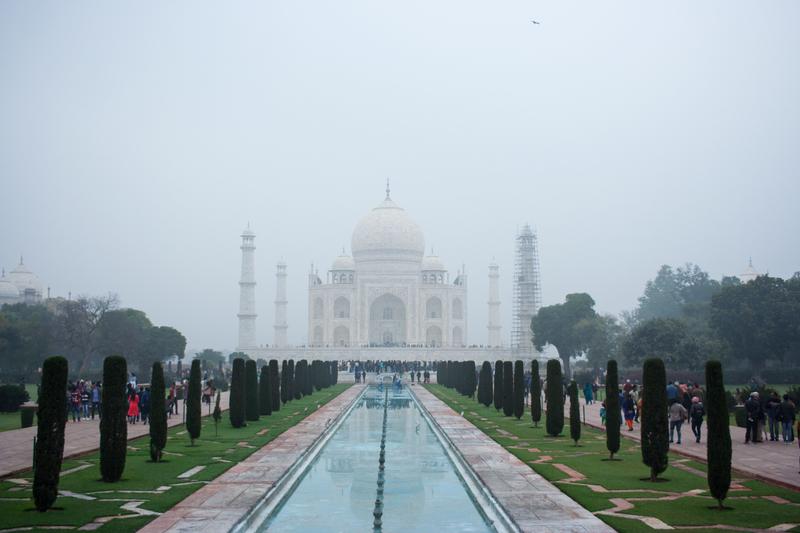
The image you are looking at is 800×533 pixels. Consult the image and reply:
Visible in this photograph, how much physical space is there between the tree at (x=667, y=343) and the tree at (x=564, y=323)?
11364mm

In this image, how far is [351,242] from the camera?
214 feet

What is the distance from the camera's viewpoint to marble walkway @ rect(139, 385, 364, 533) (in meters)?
8.57

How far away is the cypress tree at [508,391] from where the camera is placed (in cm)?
2202

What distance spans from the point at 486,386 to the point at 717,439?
16.7 metres

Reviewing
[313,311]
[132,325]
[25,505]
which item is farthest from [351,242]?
[25,505]

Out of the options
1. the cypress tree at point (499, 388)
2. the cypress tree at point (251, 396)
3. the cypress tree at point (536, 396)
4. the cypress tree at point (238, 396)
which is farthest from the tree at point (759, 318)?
the cypress tree at point (238, 396)

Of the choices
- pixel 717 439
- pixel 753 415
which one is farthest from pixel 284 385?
pixel 717 439

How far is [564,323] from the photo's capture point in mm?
52094

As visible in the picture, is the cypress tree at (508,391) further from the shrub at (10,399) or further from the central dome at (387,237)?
the central dome at (387,237)

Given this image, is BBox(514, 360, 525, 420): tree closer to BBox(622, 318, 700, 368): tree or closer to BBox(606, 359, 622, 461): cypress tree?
BBox(606, 359, 622, 461): cypress tree

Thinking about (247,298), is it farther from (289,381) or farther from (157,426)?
(157,426)

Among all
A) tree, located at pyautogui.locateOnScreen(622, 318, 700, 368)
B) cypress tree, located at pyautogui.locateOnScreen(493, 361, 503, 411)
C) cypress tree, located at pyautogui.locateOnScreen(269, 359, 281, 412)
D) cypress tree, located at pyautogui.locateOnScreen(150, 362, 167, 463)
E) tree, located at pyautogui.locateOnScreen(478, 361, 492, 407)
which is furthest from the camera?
tree, located at pyautogui.locateOnScreen(622, 318, 700, 368)

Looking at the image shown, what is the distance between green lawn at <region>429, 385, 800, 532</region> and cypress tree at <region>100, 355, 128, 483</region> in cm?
553

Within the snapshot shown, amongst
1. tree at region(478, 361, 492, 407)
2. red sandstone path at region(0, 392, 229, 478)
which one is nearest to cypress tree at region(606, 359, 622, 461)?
red sandstone path at region(0, 392, 229, 478)
